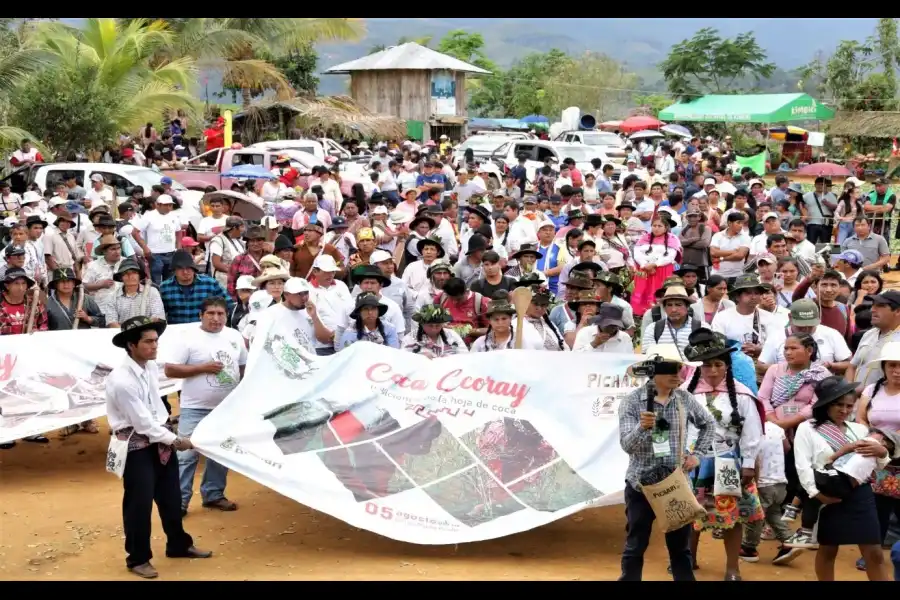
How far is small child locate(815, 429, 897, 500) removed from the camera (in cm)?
737

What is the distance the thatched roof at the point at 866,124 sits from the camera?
42.2 metres

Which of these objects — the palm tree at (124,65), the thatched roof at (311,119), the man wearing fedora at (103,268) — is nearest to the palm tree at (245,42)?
the thatched roof at (311,119)

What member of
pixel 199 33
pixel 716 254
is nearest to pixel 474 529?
→ pixel 716 254

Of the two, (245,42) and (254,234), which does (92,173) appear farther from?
(245,42)

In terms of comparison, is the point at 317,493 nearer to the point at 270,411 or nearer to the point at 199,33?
the point at 270,411

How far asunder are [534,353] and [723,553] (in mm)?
1929

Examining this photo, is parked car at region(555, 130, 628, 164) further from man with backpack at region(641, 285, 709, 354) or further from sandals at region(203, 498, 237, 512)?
sandals at region(203, 498, 237, 512)

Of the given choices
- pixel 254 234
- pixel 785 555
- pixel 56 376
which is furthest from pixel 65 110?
pixel 785 555

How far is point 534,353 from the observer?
9.13 m

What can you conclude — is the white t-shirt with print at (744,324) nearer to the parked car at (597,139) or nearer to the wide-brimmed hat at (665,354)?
the wide-brimmed hat at (665,354)

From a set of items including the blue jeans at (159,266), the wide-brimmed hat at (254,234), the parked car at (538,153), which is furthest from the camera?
the parked car at (538,153)

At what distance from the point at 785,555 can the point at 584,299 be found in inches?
116

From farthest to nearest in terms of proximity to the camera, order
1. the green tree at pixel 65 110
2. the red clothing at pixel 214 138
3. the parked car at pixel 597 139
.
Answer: the parked car at pixel 597 139, the red clothing at pixel 214 138, the green tree at pixel 65 110

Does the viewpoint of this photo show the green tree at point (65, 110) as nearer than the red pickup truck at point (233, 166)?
No
